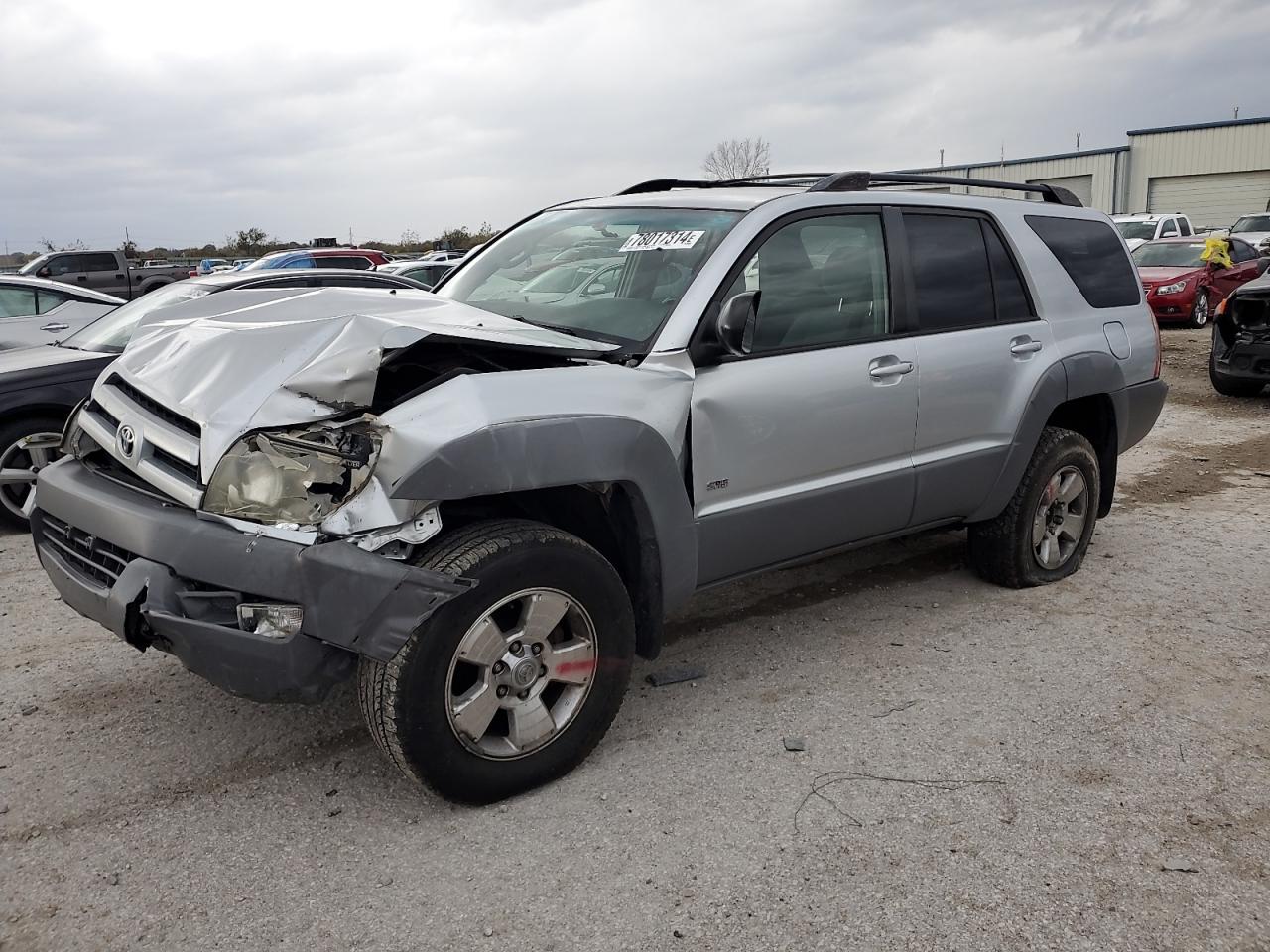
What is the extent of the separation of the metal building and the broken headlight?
1444 inches

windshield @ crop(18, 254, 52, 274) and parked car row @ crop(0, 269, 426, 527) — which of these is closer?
parked car row @ crop(0, 269, 426, 527)

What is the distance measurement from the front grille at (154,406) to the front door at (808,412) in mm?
1548

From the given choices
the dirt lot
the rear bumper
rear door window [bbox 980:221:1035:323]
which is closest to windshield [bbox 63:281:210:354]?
the dirt lot

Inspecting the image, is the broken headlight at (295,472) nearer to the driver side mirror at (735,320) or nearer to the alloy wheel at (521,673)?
the alloy wheel at (521,673)

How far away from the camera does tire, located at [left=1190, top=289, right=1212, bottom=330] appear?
16.4 meters

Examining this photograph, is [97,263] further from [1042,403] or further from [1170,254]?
[1042,403]

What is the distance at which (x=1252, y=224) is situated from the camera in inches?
896

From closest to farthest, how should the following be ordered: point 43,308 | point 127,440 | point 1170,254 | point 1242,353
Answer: point 127,440 < point 43,308 < point 1242,353 < point 1170,254

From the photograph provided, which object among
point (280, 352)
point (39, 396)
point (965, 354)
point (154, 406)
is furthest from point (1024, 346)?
point (39, 396)

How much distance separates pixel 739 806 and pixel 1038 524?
2553mm

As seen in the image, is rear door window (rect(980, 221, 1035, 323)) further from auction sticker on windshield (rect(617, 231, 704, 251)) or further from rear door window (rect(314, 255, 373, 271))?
rear door window (rect(314, 255, 373, 271))

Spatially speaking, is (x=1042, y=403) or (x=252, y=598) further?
(x=1042, y=403)

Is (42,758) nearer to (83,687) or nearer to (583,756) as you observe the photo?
(83,687)

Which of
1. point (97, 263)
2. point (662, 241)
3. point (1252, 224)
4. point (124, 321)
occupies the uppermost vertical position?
point (97, 263)
